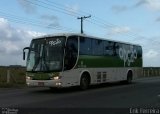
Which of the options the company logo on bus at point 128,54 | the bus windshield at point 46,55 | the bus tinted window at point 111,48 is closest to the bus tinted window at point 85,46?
the bus windshield at point 46,55

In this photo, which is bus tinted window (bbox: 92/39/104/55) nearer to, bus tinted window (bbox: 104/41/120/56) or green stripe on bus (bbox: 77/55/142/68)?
green stripe on bus (bbox: 77/55/142/68)

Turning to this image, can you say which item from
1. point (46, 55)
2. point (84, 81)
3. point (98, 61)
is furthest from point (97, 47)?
point (46, 55)

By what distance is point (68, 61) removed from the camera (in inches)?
921

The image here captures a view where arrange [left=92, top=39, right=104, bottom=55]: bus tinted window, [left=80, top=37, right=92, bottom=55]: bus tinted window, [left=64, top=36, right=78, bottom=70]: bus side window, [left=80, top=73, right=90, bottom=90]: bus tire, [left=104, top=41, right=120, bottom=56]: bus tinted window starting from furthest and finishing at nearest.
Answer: [left=104, top=41, right=120, bottom=56]: bus tinted window < [left=92, top=39, right=104, bottom=55]: bus tinted window < [left=80, top=73, right=90, bottom=90]: bus tire < [left=80, top=37, right=92, bottom=55]: bus tinted window < [left=64, top=36, right=78, bottom=70]: bus side window

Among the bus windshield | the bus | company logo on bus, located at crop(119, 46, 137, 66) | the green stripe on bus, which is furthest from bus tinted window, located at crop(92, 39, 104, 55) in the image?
company logo on bus, located at crop(119, 46, 137, 66)

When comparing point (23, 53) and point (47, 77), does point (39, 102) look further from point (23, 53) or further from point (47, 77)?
point (23, 53)

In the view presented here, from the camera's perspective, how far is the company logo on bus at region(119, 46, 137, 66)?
31.1 meters

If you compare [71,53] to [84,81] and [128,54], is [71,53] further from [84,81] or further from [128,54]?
[128,54]

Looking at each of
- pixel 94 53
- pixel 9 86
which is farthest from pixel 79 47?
pixel 9 86

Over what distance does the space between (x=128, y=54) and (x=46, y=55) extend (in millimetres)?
10781

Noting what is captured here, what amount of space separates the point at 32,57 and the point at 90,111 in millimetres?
9686

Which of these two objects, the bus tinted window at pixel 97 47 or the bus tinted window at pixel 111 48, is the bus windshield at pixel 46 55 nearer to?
the bus tinted window at pixel 97 47

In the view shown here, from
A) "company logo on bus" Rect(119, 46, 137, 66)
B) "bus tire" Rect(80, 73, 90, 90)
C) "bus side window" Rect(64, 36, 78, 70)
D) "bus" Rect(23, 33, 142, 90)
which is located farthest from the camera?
"company logo on bus" Rect(119, 46, 137, 66)

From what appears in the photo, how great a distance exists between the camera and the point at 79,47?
965 inches
